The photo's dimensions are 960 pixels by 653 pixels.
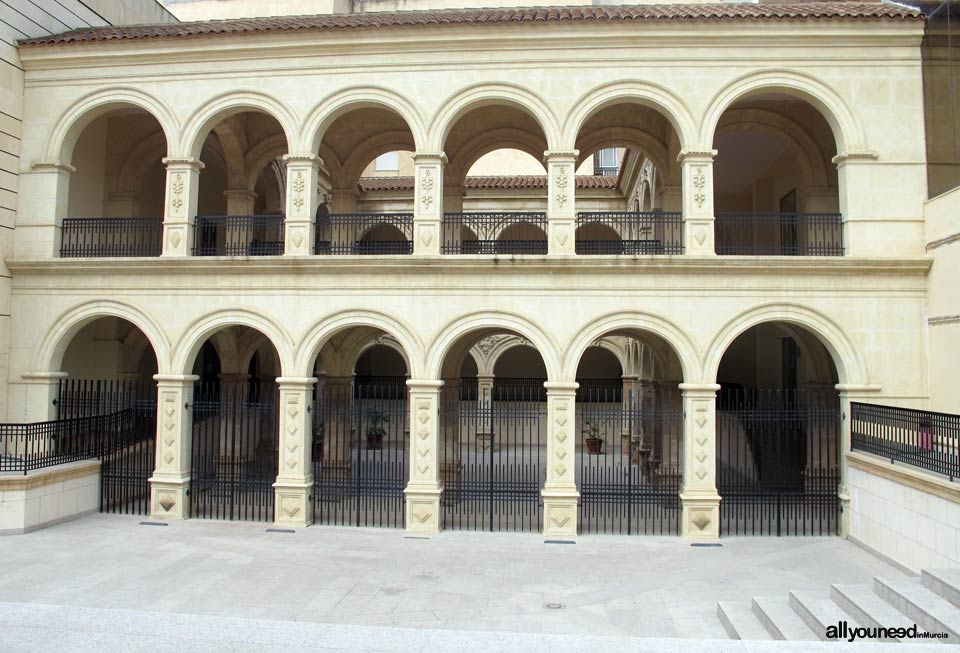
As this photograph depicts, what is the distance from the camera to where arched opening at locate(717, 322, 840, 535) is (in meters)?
12.5

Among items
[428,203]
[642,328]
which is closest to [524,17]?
[428,203]

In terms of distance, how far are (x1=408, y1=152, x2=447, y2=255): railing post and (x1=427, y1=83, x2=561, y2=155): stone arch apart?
270 mm

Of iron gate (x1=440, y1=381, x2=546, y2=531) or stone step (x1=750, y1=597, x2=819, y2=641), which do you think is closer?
stone step (x1=750, y1=597, x2=819, y2=641)

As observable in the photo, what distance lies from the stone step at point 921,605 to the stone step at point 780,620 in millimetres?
986

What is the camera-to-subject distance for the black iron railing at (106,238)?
14.1 metres

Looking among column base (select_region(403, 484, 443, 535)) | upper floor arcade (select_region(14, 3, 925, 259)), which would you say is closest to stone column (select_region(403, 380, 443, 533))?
column base (select_region(403, 484, 443, 535))

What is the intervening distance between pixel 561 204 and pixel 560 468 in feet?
16.1

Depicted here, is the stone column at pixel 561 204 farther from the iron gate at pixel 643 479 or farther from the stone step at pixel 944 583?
the stone step at pixel 944 583

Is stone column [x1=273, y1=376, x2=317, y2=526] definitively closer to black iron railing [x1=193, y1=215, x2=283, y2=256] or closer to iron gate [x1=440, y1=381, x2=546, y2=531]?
iron gate [x1=440, y1=381, x2=546, y2=531]

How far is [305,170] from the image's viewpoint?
13234 mm

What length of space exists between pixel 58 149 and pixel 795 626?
50.8ft

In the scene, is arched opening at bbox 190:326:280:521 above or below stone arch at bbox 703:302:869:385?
below

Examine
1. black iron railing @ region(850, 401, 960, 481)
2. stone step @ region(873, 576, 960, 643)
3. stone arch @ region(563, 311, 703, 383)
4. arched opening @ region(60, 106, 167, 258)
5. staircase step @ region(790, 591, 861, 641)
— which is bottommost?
staircase step @ region(790, 591, 861, 641)

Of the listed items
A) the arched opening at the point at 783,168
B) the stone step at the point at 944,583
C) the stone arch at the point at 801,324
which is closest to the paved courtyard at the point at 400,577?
the stone step at the point at 944,583
